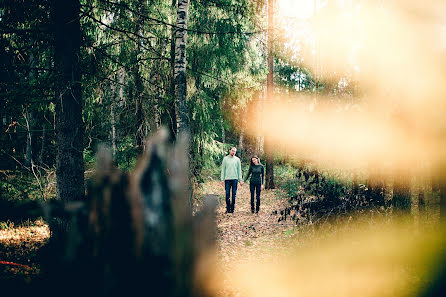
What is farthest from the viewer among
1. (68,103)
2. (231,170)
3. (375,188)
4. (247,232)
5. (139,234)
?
(231,170)

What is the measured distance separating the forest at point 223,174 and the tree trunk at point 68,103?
0.07 feet

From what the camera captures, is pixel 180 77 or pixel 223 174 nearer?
pixel 180 77

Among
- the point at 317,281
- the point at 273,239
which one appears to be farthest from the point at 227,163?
the point at 317,281

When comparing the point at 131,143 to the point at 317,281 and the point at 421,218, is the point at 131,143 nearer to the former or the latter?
the point at 317,281

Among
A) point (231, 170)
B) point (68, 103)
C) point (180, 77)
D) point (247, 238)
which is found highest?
point (180, 77)

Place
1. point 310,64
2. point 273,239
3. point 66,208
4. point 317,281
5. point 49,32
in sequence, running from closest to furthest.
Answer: point 66,208, point 317,281, point 49,32, point 273,239, point 310,64

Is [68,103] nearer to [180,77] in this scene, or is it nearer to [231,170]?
[180,77]

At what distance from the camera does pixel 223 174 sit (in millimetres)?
9547

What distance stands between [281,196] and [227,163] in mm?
5200

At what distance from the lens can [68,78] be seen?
519cm

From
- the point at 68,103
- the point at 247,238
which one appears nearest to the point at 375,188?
the point at 247,238

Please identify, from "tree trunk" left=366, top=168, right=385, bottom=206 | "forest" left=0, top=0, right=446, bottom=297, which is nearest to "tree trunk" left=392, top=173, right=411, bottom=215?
"forest" left=0, top=0, right=446, bottom=297

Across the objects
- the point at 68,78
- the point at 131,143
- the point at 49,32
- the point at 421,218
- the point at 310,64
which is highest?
the point at 310,64

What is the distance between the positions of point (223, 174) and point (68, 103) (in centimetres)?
546
